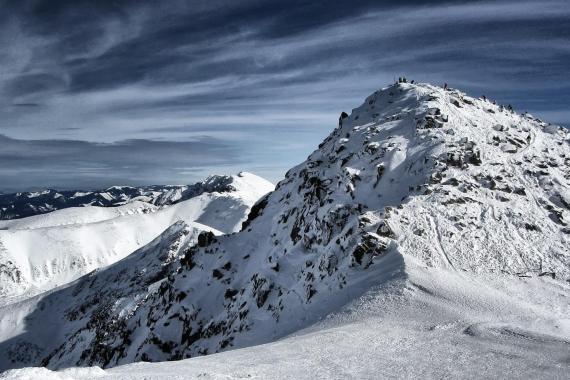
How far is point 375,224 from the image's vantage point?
1642 inches

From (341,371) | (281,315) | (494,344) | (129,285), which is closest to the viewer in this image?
(341,371)

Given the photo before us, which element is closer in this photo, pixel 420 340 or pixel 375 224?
pixel 420 340

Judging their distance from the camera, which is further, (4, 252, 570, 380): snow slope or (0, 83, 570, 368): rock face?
(0, 83, 570, 368): rock face

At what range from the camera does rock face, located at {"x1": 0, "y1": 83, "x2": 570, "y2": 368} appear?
128ft

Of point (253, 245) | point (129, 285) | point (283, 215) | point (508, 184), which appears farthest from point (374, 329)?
point (129, 285)

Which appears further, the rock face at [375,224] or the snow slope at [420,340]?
the rock face at [375,224]

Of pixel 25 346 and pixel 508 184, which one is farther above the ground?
pixel 508 184

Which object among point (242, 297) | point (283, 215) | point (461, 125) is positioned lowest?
point (242, 297)

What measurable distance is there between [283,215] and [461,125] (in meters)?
28.2

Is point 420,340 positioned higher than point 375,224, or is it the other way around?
point 375,224

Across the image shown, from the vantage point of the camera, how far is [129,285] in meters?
122

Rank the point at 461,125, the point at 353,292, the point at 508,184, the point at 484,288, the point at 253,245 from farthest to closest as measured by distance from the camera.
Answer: the point at 253,245
the point at 461,125
the point at 508,184
the point at 353,292
the point at 484,288

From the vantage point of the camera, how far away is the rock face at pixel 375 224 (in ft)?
128

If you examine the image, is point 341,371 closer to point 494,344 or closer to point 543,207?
point 494,344
